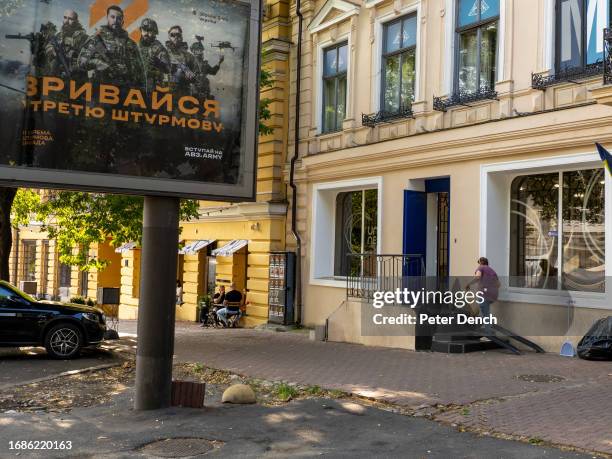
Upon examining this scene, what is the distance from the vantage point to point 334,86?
1833cm

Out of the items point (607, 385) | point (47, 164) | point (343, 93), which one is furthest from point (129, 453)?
point (343, 93)

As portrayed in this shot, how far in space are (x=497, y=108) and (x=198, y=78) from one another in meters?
7.08

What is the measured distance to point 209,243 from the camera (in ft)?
71.1

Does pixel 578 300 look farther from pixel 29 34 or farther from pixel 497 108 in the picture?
pixel 29 34

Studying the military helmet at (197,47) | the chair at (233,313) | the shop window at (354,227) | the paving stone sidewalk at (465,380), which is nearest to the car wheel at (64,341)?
the paving stone sidewalk at (465,380)

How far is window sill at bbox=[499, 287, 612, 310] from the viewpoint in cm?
1187

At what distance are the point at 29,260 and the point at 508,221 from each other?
2595 centimetres

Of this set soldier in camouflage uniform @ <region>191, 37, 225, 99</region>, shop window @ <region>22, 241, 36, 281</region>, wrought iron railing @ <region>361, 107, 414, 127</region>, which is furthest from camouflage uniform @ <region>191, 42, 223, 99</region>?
shop window @ <region>22, 241, 36, 281</region>

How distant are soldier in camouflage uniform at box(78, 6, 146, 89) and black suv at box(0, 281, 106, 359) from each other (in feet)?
22.4

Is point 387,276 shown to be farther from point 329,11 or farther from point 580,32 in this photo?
point 329,11

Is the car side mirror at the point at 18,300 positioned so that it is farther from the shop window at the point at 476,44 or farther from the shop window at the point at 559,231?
the shop window at the point at 476,44

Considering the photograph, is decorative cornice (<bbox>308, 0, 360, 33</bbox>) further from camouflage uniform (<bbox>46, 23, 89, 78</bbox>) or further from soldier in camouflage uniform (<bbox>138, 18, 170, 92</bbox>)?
camouflage uniform (<bbox>46, 23, 89, 78</bbox>)

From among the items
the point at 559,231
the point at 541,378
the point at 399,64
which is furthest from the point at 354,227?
the point at 541,378

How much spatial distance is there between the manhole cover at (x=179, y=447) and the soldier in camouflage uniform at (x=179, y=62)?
13.1 feet
